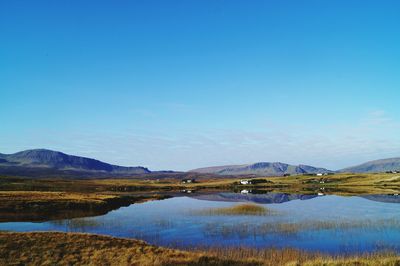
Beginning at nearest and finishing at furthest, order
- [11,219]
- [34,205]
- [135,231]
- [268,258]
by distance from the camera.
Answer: [268,258] < [135,231] < [11,219] < [34,205]

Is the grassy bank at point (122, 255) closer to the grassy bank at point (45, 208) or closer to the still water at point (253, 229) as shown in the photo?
the still water at point (253, 229)

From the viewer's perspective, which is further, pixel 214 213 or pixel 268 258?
pixel 214 213

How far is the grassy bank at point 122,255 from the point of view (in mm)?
26938

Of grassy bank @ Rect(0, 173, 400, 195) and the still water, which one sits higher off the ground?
grassy bank @ Rect(0, 173, 400, 195)

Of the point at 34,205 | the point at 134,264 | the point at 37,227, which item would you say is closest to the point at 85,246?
the point at 134,264

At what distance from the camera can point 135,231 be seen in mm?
45125

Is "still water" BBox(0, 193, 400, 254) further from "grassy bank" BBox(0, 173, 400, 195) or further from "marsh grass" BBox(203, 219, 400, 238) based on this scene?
"grassy bank" BBox(0, 173, 400, 195)

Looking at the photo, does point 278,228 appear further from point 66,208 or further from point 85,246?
point 66,208

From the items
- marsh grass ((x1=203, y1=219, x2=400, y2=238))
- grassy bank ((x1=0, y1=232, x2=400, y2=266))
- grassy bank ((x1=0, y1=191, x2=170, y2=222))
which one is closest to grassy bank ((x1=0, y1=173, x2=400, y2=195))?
grassy bank ((x1=0, y1=191, x2=170, y2=222))

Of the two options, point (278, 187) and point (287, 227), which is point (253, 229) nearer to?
point (287, 227)

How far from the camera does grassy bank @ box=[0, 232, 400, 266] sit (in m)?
26.9

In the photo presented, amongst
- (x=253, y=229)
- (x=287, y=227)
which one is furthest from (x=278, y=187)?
(x=253, y=229)

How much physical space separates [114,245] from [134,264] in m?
5.62

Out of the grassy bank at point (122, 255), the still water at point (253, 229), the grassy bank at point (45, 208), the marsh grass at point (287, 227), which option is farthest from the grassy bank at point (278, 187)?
the grassy bank at point (122, 255)
